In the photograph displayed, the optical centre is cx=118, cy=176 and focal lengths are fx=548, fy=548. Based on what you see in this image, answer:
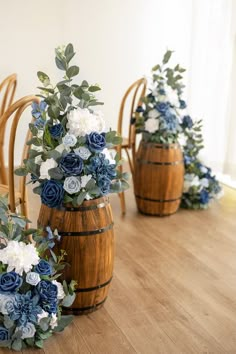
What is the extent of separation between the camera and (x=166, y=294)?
2.62 meters

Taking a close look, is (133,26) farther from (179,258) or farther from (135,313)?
(135,313)

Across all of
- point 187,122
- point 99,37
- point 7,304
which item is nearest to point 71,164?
point 7,304

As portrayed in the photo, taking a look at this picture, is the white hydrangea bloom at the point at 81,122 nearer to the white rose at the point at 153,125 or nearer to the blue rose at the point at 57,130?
the blue rose at the point at 57,130

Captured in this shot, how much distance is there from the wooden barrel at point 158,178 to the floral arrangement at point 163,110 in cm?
7

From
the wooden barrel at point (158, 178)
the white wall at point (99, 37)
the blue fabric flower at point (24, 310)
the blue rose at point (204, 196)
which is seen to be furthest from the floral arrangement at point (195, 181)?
the blue fabric flower at point (24, 310)

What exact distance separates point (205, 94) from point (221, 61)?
1.08ft

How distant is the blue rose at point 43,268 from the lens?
214 centimetres

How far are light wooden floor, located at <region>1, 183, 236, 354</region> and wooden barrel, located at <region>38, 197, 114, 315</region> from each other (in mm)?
164

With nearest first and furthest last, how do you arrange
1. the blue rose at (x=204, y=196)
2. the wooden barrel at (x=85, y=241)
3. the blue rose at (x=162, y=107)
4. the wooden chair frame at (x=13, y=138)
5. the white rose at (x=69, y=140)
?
the white rose at (x=69, y=140) → the wooden barrel at (x=85, y=241) → the wooden chair frame at (x=13, y=138) → the blue rose at (x=162, y=107) → the blue rose at (x=204, y=196)

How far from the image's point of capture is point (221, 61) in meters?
4.55

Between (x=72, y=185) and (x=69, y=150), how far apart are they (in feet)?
0.46

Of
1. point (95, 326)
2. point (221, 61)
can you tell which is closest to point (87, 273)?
point (95, 326)

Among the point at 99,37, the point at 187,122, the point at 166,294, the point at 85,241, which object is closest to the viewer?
the point at 85,241

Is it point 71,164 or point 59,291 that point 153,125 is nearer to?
point 71,164
